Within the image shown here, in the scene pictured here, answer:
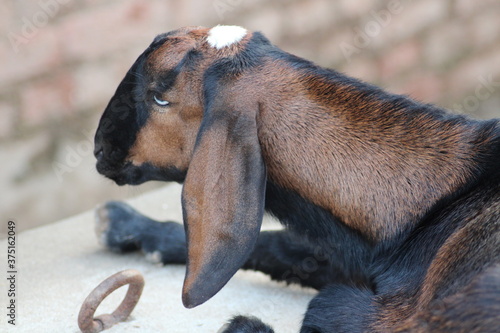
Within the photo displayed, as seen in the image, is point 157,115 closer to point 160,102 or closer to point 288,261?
point 160,102

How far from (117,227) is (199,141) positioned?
116cm

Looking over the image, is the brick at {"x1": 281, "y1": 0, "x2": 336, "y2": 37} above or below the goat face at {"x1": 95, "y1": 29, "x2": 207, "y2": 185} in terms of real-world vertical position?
above

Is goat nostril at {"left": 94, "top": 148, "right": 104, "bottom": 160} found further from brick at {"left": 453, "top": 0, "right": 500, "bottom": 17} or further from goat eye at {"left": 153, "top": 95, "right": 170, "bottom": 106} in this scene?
brick at {"left": 453, "top": 0, "right": 500, "bottom": 17}

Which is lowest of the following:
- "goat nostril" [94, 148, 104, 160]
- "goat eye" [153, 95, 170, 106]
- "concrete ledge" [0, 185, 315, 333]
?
"concrete ledge" [0, 185, 315, 333]

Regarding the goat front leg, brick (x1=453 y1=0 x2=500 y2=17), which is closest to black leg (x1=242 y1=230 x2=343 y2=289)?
the goat front leg

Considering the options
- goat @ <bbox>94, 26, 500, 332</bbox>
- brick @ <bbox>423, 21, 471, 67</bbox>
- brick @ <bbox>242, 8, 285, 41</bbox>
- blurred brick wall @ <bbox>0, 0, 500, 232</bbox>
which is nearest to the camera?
goat @ <bbox>94, 26, 500, 332</bbox>

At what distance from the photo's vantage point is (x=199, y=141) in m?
2.51

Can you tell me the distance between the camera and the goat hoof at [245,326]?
2654mm

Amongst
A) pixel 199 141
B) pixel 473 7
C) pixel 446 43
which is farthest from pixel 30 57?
pixel 473 7

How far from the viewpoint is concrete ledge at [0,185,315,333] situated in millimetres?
3025

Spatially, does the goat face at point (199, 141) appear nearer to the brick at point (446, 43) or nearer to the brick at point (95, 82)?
the brick at point (95, 82)

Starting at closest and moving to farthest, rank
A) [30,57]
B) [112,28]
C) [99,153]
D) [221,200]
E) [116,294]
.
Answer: [221,200], [99,153], [116,294], [30,57], [112,28]

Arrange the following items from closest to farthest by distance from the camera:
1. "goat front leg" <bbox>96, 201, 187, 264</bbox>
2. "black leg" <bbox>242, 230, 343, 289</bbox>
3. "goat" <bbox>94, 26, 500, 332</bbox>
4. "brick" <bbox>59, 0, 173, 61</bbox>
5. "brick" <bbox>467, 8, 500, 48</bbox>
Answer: "goat" <bbox>94, 26, 500, 332</bbox>
"black leg" <bbox>242, 230, 343, 289</bbox>
"goat front leg" <bbox>96, 201, 187, 264</bbox>
"brick" <bbox>59, 0, 173, 61</bbox>
"brick" <bbox>467, 8, 500, 48</bbox>

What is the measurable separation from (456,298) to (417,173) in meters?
0.48
